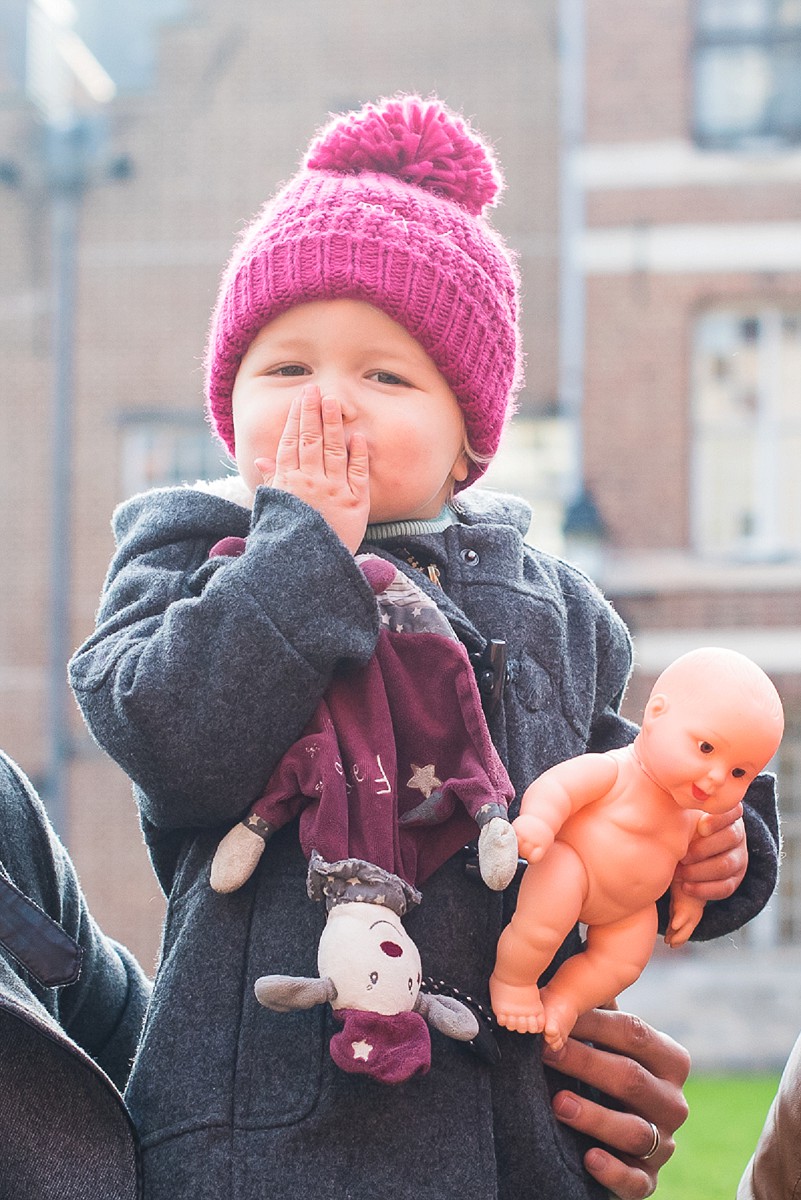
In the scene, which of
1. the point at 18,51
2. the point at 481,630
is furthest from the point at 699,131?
the point at 481,630

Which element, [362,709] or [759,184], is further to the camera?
[759,184]

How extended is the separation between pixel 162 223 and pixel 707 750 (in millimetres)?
13435

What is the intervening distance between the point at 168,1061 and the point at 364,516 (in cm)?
59

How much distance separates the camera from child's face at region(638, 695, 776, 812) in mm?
1396

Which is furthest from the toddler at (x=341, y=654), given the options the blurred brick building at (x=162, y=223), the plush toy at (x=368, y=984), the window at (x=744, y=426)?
the blurred brick building at (x=162, y=223)

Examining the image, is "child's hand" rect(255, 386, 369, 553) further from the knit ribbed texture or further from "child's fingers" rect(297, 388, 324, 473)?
the knit ribbed texture

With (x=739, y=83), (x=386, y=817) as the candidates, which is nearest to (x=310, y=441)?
(x=386, y=817)

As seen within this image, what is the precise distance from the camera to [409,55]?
14203 millimetres

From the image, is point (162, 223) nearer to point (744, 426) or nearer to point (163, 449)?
point (163, 449)

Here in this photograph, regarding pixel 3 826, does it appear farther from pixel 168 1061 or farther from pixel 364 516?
pixel 364 516

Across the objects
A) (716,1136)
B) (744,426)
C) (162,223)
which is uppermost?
(162,223)

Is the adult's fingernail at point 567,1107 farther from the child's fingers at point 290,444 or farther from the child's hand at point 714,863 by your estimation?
the child's fingers at point 290,444

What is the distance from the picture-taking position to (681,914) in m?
1.63

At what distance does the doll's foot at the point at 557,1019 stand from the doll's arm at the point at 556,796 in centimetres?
18
